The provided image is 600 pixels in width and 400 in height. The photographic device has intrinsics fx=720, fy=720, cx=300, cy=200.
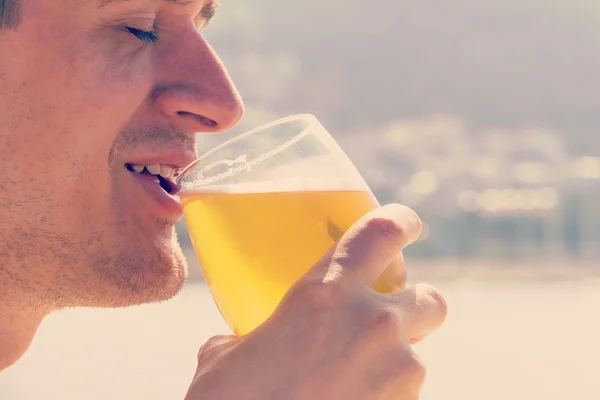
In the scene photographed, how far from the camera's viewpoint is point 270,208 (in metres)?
0.90

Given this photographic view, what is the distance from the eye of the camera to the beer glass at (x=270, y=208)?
2.92 feet

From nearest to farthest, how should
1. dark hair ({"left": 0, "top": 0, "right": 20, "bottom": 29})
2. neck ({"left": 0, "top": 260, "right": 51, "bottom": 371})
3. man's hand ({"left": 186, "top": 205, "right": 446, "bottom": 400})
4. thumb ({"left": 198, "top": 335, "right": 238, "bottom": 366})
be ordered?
1. man's hand ({"left": 186, "top": 205, "right": 446, "bottom": 400})
2. thumb ({"left": 198, "top": 335, "right": 238, "bottom": 366})
3. dark hair ({"left": 0, "top": 0, "right": 20, "bottom": 29})
4. neck ({"left": 0, "top": 260, "right": 51, "bottom": 371})

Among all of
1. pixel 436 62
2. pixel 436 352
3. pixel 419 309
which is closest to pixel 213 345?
pixel 419 309

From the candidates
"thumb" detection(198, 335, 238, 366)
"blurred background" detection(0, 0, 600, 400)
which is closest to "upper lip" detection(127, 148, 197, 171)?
"thumb" detection(198, 335, 238, 366)

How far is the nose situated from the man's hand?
483 mm

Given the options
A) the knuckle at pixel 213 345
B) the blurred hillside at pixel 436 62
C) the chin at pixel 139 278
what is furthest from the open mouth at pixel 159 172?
the blurred hillside at pixel 436 62

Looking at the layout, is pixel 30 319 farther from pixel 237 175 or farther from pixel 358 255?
pixel 358 255

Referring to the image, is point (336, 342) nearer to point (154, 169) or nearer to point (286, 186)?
point (286, 186)

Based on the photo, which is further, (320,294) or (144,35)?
(144,35)

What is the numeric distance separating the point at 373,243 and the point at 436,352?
30.5ft

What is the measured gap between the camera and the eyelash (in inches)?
48.3

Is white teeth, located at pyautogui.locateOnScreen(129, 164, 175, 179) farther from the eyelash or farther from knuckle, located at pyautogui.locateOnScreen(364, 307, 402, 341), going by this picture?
knuckle, located at pyautogui.locateOnScreen(364, 307, 402, 341)

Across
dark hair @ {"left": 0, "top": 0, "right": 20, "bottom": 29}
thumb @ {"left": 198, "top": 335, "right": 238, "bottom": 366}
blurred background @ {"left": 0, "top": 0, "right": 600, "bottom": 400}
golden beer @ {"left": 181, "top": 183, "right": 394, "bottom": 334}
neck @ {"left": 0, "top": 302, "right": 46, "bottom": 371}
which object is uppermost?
blurred background @ {"left": 0, "top": 0, "right": 600, "bottom": 400}

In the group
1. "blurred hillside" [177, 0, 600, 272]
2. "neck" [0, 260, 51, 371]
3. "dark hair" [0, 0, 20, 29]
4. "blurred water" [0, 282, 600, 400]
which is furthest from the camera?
"blurred hillside" [177, 0, 600, 272]
